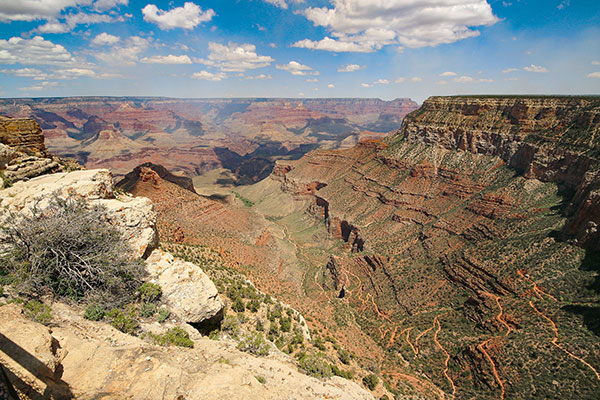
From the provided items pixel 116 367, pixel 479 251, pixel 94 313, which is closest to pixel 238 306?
pixel 94 313

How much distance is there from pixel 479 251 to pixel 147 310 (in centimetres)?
4839

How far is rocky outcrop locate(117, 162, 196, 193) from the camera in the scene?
176 ft

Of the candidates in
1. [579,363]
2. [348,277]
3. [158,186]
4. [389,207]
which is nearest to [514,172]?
[389,207]

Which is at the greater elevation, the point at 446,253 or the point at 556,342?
the point at 446,253

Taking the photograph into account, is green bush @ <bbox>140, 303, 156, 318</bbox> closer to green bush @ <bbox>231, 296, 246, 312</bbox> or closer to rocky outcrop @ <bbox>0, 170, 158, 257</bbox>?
rocky outcrop @ <bbox>0, 170, 158, 257</bbox>

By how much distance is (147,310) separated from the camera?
14219 millimetres

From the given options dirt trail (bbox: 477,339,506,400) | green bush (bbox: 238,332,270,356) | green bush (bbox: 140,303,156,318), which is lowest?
dirt trail (bbox: 477,339,506,400)

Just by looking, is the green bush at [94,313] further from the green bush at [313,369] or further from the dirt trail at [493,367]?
the dirt trail at [493,367]

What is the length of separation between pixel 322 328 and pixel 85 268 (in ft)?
82.4

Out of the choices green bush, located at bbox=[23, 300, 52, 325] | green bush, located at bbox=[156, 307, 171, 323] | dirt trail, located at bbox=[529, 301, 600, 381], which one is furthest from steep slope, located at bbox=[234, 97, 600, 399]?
green bush, located at bbox=[23, 300, 52, 325]

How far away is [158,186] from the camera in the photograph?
53.8 metres

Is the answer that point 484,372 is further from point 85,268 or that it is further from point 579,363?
point 85,268

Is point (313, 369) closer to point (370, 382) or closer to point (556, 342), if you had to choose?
point (370, 382)

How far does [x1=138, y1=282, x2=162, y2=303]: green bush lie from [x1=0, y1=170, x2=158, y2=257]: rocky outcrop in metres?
2.00
